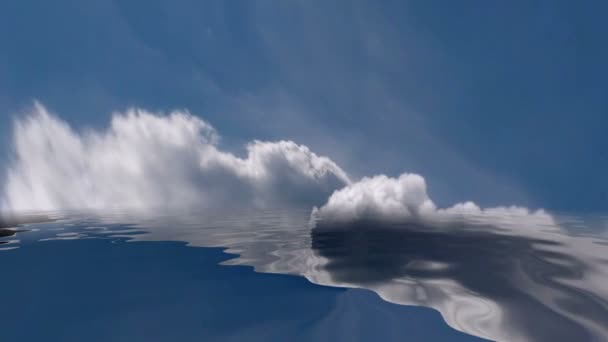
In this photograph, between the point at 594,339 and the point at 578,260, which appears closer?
the point at 594,339

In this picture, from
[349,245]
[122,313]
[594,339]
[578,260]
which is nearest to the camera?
[594,339]

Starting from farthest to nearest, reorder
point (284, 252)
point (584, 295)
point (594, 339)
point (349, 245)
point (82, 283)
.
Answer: point (349, 245) < point (284, 252) < point (82, 283) < point (584, 295) < point (594, 339)

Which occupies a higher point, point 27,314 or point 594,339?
point 27,314

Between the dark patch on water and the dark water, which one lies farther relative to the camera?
the dark patch on water

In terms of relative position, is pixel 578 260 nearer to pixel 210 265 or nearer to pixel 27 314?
pixel 210 265

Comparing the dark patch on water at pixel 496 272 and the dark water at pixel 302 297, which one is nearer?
the dark water at pixel 302 297

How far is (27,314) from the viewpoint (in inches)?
300

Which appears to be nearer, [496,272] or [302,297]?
[302,297]

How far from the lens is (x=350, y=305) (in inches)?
315

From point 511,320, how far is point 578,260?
12.3 m

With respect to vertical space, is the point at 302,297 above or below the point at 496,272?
above

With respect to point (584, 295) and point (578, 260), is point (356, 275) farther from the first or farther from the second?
point (578, 260)

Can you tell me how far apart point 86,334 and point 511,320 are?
11.0 metres

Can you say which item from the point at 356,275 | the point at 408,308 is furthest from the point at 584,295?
the point at 356,275
